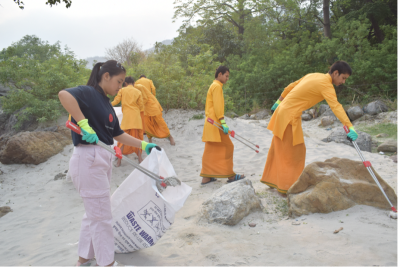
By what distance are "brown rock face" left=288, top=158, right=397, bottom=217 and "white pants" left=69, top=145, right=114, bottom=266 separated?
6.00ft

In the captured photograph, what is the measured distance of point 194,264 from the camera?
7.22 ft

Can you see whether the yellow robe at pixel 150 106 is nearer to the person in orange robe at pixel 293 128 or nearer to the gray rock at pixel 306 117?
the person in orange robe at pixel 293 128

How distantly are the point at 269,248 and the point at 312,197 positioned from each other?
32.0 inches

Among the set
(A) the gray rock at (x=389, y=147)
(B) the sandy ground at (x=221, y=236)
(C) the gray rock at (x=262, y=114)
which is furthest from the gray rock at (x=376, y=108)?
(B) the sandy ground at (x=221, y=236)

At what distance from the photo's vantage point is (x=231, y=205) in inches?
115

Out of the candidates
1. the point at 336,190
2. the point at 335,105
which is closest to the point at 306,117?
the point at 335,105

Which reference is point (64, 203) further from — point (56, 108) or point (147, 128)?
point (56, 108)

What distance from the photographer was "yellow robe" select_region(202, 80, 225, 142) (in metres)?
4.09

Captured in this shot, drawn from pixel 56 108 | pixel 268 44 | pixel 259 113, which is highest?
pixel 268 44

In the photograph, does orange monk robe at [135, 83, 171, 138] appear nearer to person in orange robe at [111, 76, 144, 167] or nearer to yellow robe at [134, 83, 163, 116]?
yellow robe at [134, 83, 163, 116]

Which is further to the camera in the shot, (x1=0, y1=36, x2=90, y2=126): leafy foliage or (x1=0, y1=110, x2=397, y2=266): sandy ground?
(x1=0, y1=36, x2=90, y2=126): leafy foliage

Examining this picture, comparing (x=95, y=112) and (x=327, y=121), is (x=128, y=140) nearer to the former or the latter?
(x=95, y=112)

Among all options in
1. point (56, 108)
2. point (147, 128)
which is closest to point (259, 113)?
point (147, 128)

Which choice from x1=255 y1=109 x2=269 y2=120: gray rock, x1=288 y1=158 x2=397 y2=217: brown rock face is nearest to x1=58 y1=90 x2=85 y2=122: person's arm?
x1=288 y1=158 x2=397 y2=217: brown rock face
